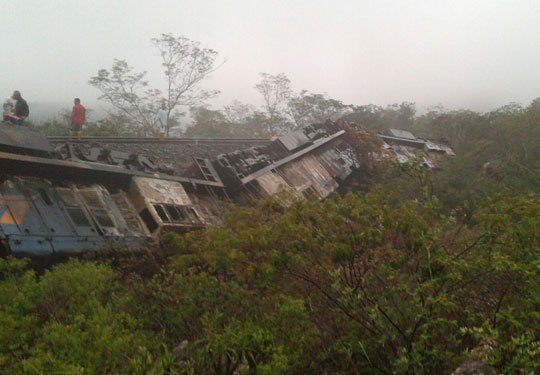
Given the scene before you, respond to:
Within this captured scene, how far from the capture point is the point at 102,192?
9414mm

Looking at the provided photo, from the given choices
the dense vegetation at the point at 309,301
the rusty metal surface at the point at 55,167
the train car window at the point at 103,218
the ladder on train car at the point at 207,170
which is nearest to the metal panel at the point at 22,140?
the rusty metal surface at the point at 55,167

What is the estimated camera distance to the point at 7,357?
4.48 meters

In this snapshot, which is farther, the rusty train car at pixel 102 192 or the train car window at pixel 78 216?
the train car window at pixel 78 216

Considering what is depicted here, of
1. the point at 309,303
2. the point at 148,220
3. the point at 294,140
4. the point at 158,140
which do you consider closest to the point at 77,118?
the point at 158,140

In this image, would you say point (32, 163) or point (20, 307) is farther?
point (32, 163)

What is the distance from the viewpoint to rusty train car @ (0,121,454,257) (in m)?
7.35

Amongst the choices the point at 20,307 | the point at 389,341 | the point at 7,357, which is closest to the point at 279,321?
the point at 389,341

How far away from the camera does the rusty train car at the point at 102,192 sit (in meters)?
7.35

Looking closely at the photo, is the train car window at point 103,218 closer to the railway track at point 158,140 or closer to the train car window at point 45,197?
the train car window at point 45,197

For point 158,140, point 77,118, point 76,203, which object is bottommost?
point 76,203

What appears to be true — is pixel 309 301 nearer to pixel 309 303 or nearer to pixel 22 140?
pixel 309 303

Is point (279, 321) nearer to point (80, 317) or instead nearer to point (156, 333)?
point (156, 333)

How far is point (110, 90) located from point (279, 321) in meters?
24.4

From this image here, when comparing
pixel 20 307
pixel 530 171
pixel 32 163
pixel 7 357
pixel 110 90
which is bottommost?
pixel 530 171
